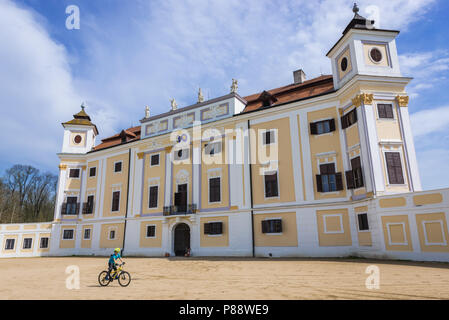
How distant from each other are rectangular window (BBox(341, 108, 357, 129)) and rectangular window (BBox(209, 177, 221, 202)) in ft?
33.6

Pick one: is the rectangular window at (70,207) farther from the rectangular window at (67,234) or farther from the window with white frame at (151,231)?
the window with white frame at (151,231)

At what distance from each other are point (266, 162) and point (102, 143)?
884 inches

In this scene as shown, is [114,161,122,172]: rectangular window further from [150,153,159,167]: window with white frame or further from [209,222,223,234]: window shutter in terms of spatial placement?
[209,222,223,234]: window shutter

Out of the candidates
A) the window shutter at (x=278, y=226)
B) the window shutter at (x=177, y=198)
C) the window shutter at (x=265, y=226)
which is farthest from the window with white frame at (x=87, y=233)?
the window shutter at (x=278, y=226)

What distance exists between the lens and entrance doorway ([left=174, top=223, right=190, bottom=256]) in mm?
25188

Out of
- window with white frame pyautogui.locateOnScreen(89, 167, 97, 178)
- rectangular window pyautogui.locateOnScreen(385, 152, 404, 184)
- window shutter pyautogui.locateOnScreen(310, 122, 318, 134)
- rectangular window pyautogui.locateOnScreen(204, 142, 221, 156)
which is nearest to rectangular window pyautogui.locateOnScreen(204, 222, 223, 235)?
rectangular window pyautogui.locateOnScreen(204, 142, 221, 156)

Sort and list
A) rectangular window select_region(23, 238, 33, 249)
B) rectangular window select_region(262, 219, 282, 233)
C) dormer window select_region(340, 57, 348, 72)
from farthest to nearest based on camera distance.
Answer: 1. rectangular window select_region(23, 238, 33, 249)
2. rectangular window select_region(262, 219, 282, 233)
3. dormer window select_region(340, 57, 348, 72)

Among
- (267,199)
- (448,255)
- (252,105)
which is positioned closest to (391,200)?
(448,255)

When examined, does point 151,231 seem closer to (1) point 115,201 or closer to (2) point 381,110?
(1) point 115,201

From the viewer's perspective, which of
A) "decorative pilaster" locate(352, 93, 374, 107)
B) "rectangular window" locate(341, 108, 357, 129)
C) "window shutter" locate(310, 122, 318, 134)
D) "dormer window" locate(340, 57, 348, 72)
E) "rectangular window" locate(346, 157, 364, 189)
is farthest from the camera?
"window shutter" locate(310, 122, 318, 134)

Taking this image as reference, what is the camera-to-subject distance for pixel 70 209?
32.6 m

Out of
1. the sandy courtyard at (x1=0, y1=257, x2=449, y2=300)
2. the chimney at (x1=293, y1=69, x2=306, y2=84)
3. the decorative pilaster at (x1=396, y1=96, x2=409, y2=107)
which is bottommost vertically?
the sandy courtyard at (x1=0, y1=257, x2=449, y2=300)

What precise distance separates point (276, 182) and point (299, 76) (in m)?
11.1

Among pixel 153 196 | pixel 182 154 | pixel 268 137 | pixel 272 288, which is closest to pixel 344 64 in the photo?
pixel 268 137
